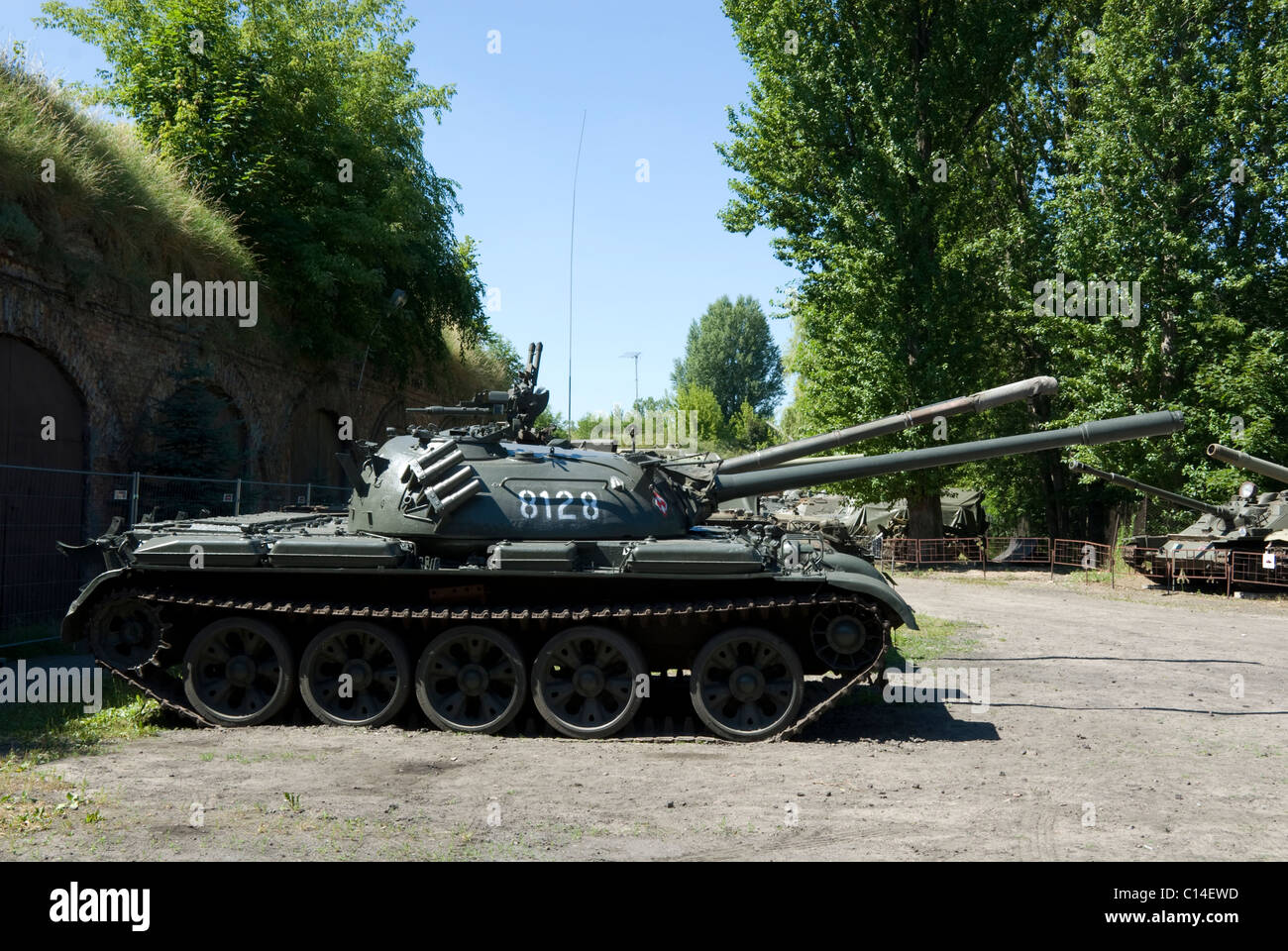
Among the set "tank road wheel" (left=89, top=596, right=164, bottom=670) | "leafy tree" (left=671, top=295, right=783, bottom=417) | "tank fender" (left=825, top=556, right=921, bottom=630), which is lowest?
"tank road wheel" (left=89, top=596, right=164, bottom=670)

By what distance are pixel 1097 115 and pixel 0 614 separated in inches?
1057

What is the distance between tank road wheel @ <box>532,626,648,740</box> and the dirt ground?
250 mm

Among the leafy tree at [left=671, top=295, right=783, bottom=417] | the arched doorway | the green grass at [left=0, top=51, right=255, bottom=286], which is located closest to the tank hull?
the arched doorway

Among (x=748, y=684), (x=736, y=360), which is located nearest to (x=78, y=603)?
(x=748, y=684)

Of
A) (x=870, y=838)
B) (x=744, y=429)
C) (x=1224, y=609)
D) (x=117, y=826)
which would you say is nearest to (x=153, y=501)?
(x=117, y=826)

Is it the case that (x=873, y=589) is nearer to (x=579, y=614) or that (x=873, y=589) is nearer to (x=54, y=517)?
(x=579, y=614)

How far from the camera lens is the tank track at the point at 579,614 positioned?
326 inches

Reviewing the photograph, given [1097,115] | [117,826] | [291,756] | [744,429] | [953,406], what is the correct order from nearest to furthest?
[117,826] < [291,756] < [953,406] < [1097,115] < [744,429]

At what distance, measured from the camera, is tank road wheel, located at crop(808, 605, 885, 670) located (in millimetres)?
8336

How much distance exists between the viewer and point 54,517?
13.0 m

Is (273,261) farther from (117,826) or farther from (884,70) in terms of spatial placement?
(884,70)

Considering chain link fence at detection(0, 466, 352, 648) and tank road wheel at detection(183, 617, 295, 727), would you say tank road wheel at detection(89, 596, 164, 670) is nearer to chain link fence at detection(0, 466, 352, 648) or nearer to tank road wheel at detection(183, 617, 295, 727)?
tank road wheel at detection(183, 617, 295, 727)

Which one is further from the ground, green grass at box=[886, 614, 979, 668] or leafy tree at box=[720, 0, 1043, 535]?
leafy tree at box=[720, 0, 1043, 535]

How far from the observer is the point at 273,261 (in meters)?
19.5
